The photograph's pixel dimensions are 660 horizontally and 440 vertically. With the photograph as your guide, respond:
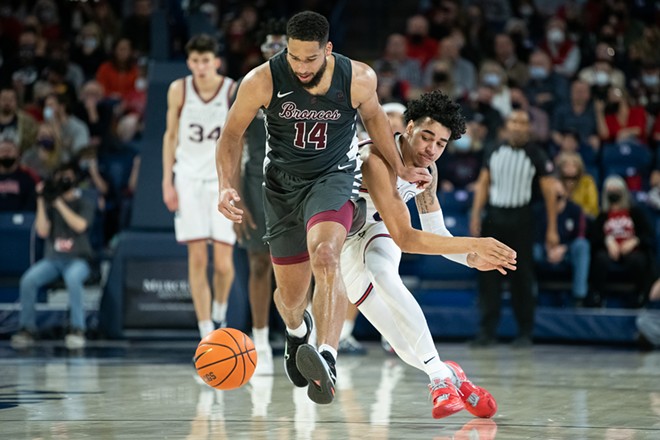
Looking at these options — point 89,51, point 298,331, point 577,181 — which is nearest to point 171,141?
point 298,331

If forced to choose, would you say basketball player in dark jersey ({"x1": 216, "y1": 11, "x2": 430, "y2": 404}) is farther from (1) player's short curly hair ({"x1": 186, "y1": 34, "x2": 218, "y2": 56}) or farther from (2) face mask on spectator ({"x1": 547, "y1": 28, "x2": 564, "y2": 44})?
(2) face mask on spectator ({"x1": 547, "y1": 28, "x2": 564, "y2": 44})

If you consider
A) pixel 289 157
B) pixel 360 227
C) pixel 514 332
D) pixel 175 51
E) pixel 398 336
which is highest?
pixel 175 51

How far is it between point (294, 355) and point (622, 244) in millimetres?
5481

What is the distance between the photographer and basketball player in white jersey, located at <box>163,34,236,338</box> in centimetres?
824

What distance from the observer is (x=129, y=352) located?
9227mm

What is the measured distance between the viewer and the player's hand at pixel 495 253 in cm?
485

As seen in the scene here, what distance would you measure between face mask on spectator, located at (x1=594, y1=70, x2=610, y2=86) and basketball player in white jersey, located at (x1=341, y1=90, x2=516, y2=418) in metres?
7.53

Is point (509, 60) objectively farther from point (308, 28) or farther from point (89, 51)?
point (308, 28)

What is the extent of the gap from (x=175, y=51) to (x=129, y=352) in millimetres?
2991

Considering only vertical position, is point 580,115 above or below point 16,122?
above

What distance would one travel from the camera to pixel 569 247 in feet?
35.0

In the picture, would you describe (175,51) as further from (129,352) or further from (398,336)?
(398,336)

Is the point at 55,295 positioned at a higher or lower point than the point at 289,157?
lower

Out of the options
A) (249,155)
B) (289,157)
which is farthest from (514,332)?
(289,157)
